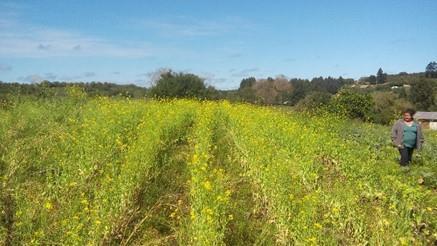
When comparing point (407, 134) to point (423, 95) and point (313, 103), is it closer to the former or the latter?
point (313, 103)

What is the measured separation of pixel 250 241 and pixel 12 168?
3.53 m

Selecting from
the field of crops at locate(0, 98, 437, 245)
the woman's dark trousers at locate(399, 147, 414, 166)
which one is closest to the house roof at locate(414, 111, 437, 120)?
the woman's dark trousers at locate(399, 147, 414, 166)

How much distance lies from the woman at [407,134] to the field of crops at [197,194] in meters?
0.59

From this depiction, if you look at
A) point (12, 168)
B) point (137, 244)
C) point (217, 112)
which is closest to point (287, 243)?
point (137, 244)

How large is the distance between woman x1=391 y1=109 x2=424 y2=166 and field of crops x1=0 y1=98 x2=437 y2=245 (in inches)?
23.3

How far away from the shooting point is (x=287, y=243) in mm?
5605

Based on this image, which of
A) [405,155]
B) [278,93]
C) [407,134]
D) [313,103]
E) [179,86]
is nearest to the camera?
[407,134]

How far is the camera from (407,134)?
12.3 m

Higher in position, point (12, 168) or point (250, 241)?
point (12, 168)

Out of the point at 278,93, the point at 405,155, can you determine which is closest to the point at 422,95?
the point at 278,93

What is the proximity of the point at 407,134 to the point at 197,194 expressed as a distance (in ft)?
26.2

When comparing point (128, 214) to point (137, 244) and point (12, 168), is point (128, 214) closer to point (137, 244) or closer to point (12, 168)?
point (137, 244)

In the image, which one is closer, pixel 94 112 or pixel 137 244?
pixel 137 244

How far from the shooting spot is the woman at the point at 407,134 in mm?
12266
